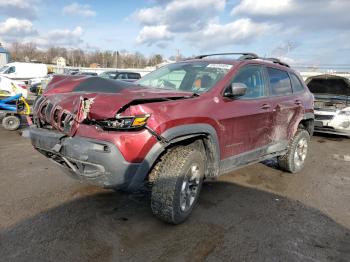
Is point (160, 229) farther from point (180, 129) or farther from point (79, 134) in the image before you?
point (79, 134)

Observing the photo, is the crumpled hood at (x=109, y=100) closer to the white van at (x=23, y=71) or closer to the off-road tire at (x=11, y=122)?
the off-road tire at (x=11, y=122)

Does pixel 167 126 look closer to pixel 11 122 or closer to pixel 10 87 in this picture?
pixel 11 122

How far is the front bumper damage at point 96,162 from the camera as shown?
2938mm

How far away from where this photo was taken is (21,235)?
3.18m

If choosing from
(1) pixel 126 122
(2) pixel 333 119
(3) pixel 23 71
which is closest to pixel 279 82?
(1) pixel 126 122

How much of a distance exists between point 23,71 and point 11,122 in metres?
21.0

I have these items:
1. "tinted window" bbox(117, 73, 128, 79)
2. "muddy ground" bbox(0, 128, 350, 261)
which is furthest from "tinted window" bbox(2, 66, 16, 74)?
"muddy ground" bbox(0, 128, 350, 261)

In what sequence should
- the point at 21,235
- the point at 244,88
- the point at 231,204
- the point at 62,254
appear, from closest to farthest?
1. the point at 62,254
2. the point at 21,235
3. the point at 244,88
4. the point at 231,204

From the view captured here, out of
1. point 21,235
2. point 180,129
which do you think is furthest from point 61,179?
point 180,129

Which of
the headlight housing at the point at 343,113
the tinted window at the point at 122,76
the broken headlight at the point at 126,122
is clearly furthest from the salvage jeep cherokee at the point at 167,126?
the tinted window at the point at 122,76

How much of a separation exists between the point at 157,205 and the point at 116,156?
0.73 meters

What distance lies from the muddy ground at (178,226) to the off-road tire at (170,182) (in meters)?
0.22

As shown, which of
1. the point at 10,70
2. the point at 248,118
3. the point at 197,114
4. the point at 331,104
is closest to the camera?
the point at 197,114

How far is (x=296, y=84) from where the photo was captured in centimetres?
570
